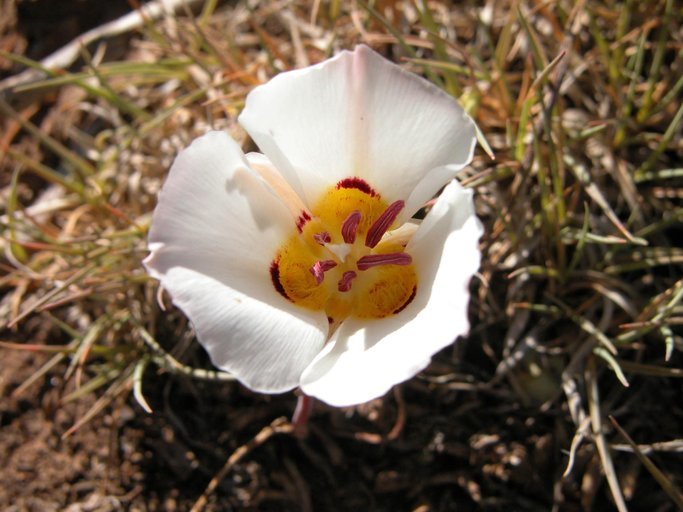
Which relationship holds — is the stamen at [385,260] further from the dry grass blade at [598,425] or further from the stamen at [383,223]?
the dry grass blade at [598,425]

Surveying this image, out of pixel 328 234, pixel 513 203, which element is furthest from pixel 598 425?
pixel 328 234

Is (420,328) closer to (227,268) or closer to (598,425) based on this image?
(227,268)

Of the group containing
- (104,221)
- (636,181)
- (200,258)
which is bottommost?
(636,181)

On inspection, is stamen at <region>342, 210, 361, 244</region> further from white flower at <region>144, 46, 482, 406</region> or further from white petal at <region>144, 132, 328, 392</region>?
white petal at <region>144, 132, 328, 392</region>

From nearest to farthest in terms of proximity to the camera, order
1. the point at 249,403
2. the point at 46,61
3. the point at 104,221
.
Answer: the point at 249,403 < the point at 104,221 < the point at 46,61

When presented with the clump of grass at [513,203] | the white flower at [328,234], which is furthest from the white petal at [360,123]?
the clump of grass at [513,203]

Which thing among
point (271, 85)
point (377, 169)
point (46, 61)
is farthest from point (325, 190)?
point (46, 61)

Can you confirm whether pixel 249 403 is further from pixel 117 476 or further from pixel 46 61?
pixel 46 61
